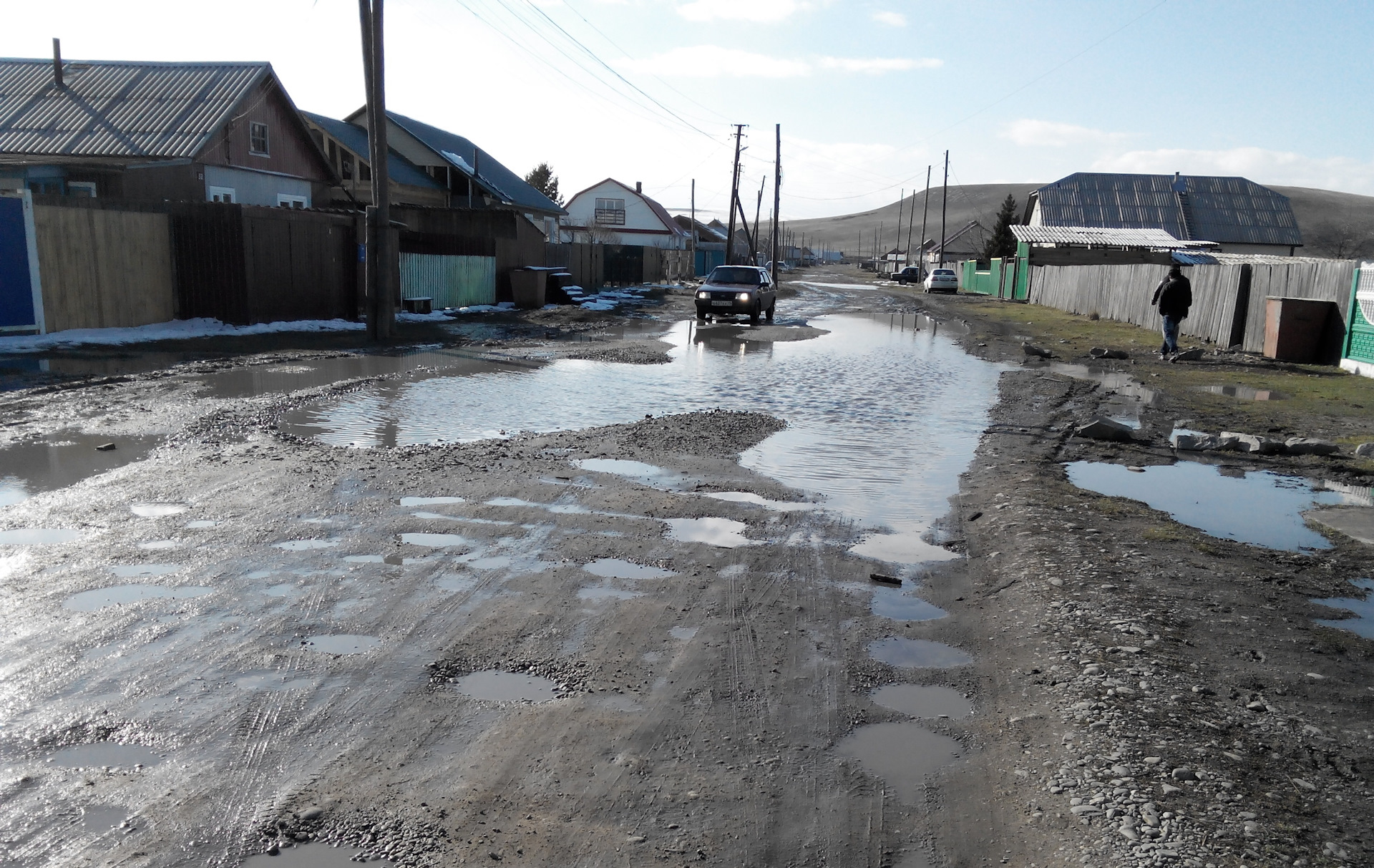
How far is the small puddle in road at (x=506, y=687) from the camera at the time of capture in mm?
4164

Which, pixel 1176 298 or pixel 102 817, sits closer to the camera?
pixel 102 817

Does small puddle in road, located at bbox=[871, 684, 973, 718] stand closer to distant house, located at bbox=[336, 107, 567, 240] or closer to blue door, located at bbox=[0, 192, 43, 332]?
blue door, located at bbox=[0, 192, 43, 332]

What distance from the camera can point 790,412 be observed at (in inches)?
482

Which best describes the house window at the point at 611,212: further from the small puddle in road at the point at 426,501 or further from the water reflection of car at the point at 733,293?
the small puddle in road at the point at 426,501

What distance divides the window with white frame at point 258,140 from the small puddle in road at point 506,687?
92.9 feet

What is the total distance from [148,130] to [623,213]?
2543 inches

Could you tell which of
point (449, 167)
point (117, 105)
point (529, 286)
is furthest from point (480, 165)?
point (117, 105)

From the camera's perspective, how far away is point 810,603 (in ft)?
17.8

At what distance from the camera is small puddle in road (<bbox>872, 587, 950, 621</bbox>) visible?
530cm

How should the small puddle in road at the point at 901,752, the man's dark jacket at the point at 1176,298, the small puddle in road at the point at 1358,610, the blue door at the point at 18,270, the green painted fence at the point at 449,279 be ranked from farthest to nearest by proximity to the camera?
the green painted fence at the point at 449,279 < the man's dark jacket at the point at 1176,298 < the blue door at the point at 18,270 < the small puddle in road at the point at 1358,610 < the small puddle in road at the point at 901,752

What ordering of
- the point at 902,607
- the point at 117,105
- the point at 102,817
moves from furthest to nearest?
the point at 117,105 → the point at 902,607 → the point at 102,817

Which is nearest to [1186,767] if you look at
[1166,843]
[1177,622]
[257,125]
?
[1166,843]

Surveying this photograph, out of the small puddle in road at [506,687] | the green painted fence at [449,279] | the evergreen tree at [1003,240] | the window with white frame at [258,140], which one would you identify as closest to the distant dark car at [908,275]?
the evergreen tree at [1003,240]

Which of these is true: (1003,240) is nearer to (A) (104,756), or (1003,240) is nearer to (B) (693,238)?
(B) (693,238)
